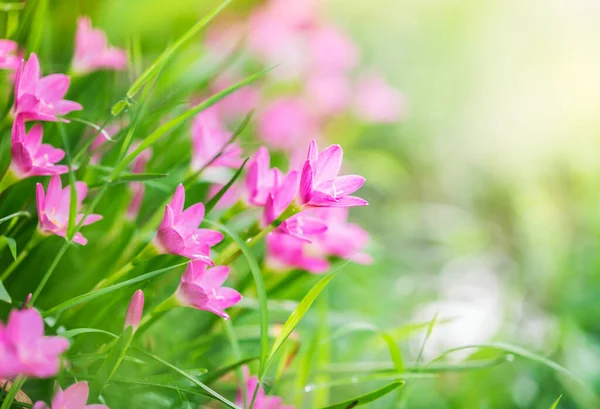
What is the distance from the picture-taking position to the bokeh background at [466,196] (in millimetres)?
1025

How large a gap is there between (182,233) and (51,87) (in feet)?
0.49

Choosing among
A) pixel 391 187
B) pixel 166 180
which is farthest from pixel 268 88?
pixel 166 180

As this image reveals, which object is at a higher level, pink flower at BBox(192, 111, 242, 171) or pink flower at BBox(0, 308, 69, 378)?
pink flower at BBox(192, 111, 242, 171)

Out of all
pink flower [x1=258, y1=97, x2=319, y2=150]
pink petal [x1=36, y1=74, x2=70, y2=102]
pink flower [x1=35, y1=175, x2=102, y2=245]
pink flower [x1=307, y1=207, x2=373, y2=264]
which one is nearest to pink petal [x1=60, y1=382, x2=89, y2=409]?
pink flower [x1=35, y1=175, x2=102, y2=245]

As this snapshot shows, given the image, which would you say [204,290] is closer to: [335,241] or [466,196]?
[335,241]

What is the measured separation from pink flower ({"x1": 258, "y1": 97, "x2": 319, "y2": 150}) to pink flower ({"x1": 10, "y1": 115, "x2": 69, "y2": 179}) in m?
0.76

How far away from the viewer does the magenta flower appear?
1.45ft

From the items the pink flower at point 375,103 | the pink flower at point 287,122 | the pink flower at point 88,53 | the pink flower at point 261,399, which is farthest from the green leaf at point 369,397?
the pink flower at point 375,103

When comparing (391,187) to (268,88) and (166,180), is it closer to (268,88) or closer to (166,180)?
(268,88)

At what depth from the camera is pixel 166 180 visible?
2.05ft

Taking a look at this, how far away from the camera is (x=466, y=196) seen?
2119 millimetres

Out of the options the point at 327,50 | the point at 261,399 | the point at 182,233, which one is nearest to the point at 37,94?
the point at 182,233

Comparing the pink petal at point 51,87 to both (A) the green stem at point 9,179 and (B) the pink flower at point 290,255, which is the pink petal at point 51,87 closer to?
(A) the green stem at point 9,179

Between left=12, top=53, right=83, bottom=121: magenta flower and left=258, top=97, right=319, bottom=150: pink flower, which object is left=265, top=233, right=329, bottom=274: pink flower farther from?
left=258, top=97, right=319, bottom=150: pink flower
